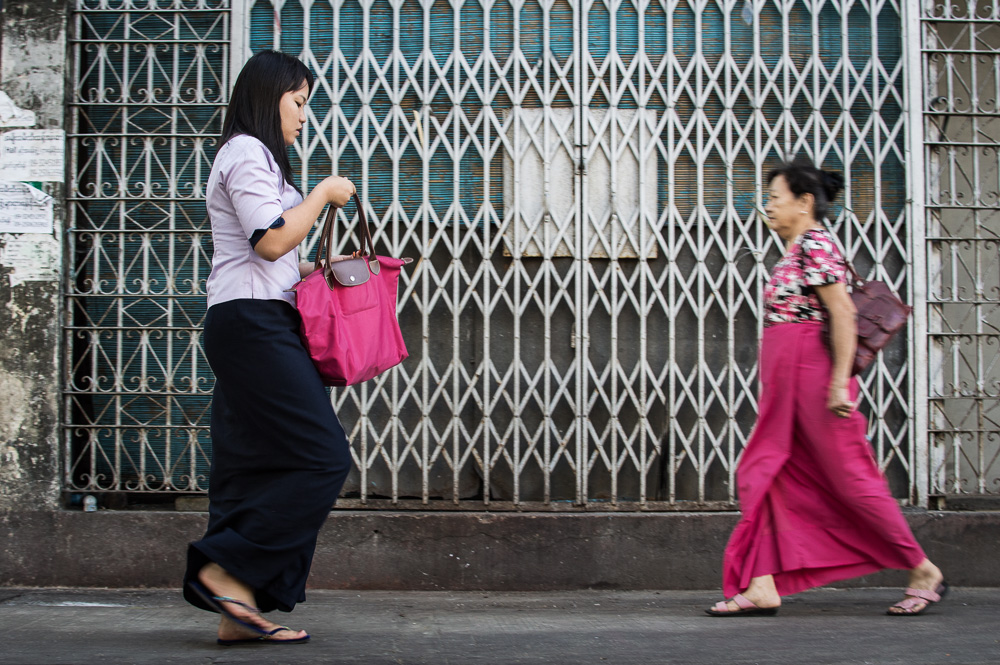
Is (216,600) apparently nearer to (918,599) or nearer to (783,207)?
(783,207)

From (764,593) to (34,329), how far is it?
3.52 metres

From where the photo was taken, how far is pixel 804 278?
3.63 m

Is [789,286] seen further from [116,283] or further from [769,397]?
[116,283]

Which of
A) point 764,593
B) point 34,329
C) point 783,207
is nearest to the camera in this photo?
point 764,593

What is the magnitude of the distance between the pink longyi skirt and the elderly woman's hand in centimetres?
4

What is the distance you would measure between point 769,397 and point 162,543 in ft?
9.26

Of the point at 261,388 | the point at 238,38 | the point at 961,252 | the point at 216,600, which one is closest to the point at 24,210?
the point at 238,38

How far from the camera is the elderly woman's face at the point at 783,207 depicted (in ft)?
12.4

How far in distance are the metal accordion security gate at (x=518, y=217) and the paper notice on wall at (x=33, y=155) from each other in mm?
104

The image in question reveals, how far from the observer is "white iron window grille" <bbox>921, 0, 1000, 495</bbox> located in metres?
4.66

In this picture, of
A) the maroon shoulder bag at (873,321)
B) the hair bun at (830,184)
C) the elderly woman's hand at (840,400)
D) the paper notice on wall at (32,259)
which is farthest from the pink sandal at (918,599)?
the paper notice on wall at (32,259)

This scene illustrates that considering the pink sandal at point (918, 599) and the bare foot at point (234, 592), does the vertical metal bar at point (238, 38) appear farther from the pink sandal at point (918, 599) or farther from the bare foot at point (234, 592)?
the pink sandal at point (918, 599)

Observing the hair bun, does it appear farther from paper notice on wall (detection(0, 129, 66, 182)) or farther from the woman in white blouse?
paper notice on wall (detection(0, 129, 66, 182))

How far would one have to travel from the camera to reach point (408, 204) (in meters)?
4.64
